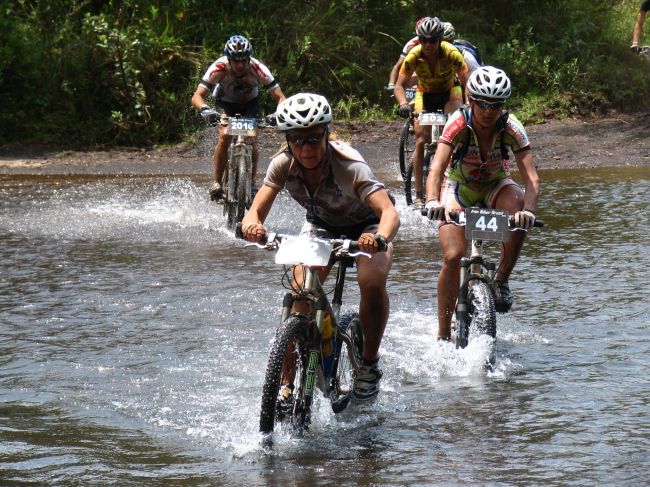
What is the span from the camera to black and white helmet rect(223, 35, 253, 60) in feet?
44.0

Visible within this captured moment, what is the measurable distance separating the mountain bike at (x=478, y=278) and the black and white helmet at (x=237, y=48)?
20.3ft

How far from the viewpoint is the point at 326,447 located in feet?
20.7

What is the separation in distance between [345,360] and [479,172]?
1971 mm

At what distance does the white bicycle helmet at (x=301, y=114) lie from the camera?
6273mm

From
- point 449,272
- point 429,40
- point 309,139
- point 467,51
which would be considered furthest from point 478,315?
point 467,51

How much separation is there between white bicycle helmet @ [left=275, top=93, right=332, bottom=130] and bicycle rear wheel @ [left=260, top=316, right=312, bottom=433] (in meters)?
1.04

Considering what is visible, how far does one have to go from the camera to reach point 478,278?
25.7 feet

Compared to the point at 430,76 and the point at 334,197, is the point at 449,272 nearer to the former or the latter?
the point at 334,197

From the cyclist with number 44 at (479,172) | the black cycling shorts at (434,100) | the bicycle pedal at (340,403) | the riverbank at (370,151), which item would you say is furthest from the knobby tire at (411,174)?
the bicycle pedal at (340,403)

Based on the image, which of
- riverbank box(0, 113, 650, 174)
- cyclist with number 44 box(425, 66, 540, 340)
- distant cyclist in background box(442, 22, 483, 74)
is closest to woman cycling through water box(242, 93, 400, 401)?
cyclist with number 44 box(425, 66, 540, 340)

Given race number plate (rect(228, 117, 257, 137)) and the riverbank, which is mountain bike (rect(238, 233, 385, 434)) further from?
the riverbank

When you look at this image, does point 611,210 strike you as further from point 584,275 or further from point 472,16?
point 472,16

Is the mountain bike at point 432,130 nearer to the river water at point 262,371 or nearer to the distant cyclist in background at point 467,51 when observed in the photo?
the distant cyclist in background at point 467,51

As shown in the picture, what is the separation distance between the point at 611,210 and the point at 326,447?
333 inches
